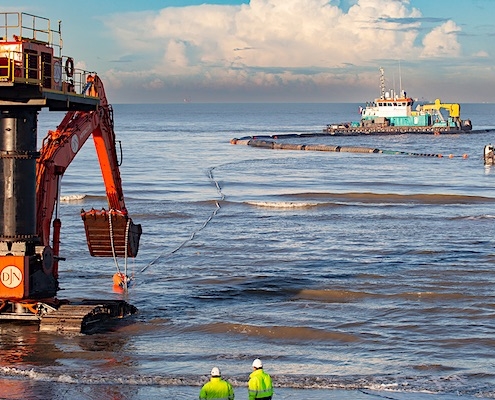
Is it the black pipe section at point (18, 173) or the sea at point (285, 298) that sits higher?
the black pipe section at point (18, 173)

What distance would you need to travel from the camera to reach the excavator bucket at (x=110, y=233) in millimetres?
24219

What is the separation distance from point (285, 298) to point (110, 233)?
20.4ft

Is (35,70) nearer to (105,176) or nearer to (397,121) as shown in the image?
(105,176)

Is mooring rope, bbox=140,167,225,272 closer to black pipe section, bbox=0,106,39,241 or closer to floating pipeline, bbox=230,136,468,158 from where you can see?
black pipe section, bbox=0,106,39,241

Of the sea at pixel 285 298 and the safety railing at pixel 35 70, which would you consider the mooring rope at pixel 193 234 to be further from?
the safety railing at pixel 35 70

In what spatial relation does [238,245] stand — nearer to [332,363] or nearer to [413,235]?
[413,235]

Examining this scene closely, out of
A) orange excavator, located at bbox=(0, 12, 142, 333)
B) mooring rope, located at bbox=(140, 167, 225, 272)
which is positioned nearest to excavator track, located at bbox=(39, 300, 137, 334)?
Result: orange excavator, located at bbox=(0, 12, 142, 333)

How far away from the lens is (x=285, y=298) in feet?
91.0

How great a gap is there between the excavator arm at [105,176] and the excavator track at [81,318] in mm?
1267

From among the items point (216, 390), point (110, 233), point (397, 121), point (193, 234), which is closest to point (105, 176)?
point (110, 233)

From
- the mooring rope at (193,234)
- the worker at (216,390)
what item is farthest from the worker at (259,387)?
the mooring rope at (193,234)

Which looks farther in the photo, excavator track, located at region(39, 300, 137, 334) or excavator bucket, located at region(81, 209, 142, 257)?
excavator bucket, located at region(81, 209, 142, 257)

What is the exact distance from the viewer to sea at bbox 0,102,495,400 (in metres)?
19.1

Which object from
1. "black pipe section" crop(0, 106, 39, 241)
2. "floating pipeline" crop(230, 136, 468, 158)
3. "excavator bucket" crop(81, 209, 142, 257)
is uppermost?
"floating pipeline" crop(230, 136, 468, 158)
